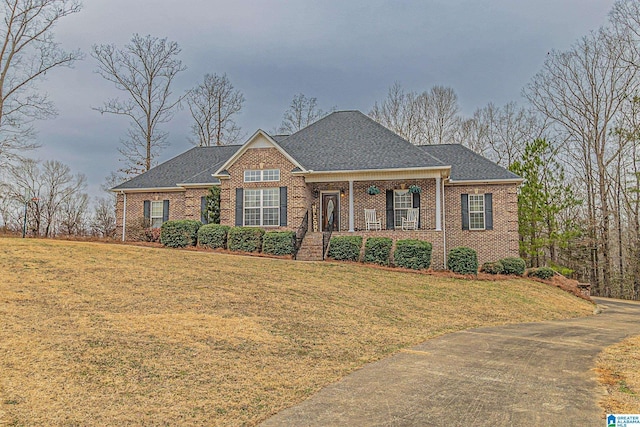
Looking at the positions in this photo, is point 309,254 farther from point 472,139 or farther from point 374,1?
point 472,139

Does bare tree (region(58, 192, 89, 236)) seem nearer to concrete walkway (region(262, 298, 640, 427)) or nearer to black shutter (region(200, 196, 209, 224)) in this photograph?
black shutter (region(200, 196, 209, 224))

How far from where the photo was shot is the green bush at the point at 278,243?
17594 millimetres

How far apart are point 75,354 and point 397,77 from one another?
31042mm

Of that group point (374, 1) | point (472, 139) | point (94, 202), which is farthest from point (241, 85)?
point (374, 1)

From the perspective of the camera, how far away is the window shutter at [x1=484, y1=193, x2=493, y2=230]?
2052 cm

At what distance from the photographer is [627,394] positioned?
5676mm

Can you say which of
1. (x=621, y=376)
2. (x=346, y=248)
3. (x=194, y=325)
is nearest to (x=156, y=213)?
(x=346, y=248)

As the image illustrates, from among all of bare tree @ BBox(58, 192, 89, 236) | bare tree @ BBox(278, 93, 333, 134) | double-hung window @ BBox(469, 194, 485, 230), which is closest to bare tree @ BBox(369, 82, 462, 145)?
bare tree @ BBox(278, 93, 333, 134)

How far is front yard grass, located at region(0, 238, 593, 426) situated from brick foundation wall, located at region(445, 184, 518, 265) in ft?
15.2

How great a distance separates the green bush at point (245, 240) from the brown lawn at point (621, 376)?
39.0 ft

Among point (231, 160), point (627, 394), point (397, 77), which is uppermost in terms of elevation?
point (397, 77)

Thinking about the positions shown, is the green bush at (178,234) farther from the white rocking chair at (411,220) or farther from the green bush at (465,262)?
the green bush at (465,262)

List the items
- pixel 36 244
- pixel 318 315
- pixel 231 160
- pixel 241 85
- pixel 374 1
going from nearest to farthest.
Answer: pixel 318 315 → pixel 36 244 → pixel 374 1 → pixel 231 160 → pixel 241 85

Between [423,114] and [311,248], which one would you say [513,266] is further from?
[423,114]
